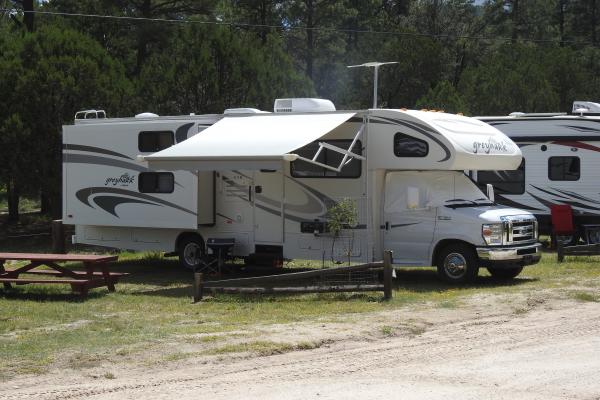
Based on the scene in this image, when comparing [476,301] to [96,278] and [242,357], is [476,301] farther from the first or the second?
[96,278]

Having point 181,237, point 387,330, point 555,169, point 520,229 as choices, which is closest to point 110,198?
point 181,237

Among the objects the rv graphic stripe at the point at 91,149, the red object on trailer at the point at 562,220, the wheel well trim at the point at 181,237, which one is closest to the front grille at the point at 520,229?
the red object on trailer at the point at 562,220

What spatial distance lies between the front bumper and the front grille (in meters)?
0.15

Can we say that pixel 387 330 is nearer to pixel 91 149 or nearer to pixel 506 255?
pixel 506 255

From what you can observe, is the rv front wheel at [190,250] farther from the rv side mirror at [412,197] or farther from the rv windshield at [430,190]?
the rv side mirror at [412,197]

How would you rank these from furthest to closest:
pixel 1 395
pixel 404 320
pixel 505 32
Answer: pixel 505 32 → pixel 404 320 → pixel 1 395

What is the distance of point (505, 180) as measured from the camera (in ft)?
68.7

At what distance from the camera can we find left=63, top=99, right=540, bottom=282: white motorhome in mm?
14203

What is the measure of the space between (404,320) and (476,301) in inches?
81.0

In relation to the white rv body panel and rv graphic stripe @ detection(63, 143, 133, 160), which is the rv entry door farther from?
the white rv body panel

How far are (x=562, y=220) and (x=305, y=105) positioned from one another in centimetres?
772

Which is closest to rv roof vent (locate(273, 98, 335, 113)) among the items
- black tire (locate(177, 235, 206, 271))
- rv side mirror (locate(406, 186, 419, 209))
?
rv side mirror (locate(406, 186, 419, 209))

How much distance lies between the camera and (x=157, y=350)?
354 inches

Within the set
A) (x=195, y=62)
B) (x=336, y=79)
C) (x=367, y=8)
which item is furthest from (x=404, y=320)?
(x=367, y=8)
